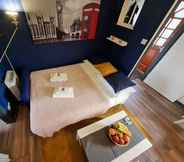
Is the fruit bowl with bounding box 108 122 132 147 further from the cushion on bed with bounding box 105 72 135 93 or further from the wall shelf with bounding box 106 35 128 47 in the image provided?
the wall shelf with bounding box 106 35 128 47

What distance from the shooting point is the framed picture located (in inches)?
67.5

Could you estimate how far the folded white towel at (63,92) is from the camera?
1728 mm

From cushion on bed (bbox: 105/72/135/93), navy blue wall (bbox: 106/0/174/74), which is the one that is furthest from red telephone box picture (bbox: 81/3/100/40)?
cushion on bed (bbox: 105/72/135/93)

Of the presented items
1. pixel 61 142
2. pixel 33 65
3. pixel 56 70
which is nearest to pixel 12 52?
pixel 33 65

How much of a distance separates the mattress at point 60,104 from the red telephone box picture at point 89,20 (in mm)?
845

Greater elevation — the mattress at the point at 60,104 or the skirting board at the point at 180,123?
the mattress at the point at 60,104

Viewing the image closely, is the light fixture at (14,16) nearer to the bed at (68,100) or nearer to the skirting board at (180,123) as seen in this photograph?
the bed at (68,100)

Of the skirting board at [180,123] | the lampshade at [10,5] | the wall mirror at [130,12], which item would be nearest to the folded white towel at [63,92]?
the lampshade at [10,5]

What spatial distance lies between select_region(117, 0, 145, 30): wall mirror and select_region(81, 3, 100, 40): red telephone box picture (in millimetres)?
476

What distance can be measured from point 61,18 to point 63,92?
1.23 meters

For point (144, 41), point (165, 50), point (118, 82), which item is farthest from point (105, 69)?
point (165, 50)

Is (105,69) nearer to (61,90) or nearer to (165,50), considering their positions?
(61,90)

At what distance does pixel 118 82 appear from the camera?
200cm

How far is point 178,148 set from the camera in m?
1.84
